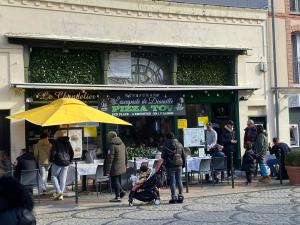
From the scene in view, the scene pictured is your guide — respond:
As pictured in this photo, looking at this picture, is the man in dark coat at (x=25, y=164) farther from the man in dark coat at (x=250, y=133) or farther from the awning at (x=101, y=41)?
the man in dark coat at (x=250, y=133)

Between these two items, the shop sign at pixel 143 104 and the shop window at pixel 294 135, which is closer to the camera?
the shop sign at pixel 143 104

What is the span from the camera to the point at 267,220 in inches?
371

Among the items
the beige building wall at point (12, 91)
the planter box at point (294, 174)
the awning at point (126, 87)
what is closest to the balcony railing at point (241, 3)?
the awning at point (126, 87)

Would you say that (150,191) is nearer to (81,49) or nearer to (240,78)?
(81,49)

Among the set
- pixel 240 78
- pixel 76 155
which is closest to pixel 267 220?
pixel 76 155

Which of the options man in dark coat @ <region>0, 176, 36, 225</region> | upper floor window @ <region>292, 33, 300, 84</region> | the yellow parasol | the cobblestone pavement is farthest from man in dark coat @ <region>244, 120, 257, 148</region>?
man in dark coat @ <region>0, 176, 36, 225</region>

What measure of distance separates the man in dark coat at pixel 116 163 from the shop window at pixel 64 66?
4.26m

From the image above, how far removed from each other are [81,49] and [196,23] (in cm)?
449

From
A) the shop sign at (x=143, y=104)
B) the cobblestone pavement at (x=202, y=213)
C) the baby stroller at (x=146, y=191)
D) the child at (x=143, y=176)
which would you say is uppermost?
the shop sign at (x=143, y=104)

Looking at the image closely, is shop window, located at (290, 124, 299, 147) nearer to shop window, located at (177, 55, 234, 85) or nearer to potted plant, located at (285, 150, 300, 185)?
shop window, located at (177, 55, 234, 85)

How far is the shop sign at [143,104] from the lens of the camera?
54.9ft

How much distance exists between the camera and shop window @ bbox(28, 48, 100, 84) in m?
15.7

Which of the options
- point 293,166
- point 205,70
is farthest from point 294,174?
point 205,70

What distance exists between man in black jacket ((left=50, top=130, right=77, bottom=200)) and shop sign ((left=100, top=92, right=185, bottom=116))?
3.50 m
